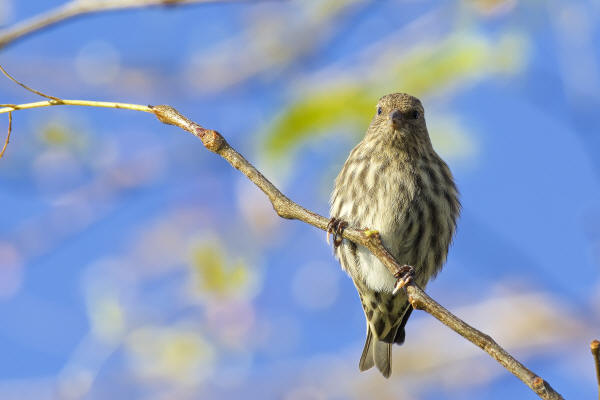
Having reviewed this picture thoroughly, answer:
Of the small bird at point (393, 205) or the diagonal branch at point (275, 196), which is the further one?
the small bird at point (393, 205)

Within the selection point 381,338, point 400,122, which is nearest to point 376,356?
point 381,338

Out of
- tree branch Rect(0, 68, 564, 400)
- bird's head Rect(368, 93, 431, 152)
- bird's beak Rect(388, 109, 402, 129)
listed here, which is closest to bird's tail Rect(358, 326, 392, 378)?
bird's head Rect(368, 93, 431, 152)

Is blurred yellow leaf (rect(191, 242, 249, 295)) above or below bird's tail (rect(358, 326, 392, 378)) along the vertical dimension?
above

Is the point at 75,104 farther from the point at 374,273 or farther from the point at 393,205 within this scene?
the point at 374,273

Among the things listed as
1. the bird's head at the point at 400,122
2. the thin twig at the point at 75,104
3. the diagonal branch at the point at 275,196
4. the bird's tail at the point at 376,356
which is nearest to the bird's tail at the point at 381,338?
the bird's tail at the point at 376,356

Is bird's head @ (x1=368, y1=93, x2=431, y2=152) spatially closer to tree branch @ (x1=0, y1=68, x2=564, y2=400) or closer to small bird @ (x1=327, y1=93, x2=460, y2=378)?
small bird @ (x1=327, y1=93, x2=460, y2=378)

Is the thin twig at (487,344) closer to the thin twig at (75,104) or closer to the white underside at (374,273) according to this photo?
the thin twig at (75,104)
